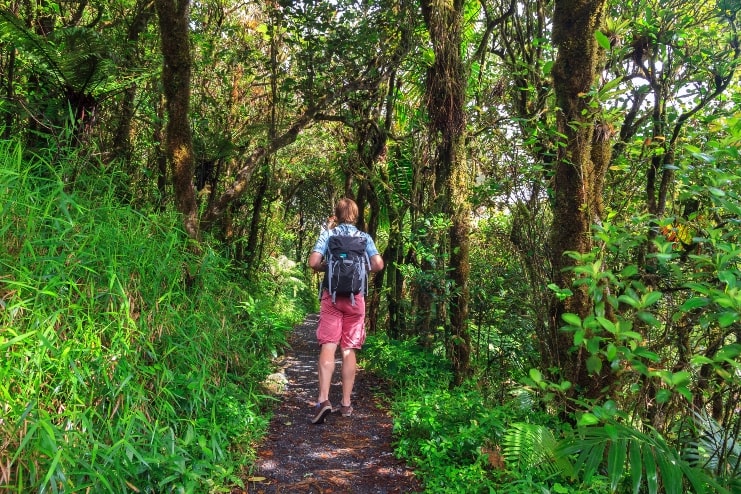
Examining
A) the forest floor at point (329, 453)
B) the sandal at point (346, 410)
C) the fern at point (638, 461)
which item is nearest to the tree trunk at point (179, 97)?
the forest floor at point (329, 453)

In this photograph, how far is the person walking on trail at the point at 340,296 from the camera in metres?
4.28

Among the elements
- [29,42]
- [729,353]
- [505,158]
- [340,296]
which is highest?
[29,42]

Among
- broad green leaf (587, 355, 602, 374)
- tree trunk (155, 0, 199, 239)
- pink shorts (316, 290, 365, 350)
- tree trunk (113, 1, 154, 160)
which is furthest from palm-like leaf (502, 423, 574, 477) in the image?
tree trunk (113, 1, 154, 160)

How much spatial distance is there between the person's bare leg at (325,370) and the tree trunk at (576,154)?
6.56 feet

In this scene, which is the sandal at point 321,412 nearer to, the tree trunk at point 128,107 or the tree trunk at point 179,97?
the tree trunk at point 179,97

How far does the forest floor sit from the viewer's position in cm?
312

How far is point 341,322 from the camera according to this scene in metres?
4.48

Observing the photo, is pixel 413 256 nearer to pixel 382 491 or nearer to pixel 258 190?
pixel 258 190

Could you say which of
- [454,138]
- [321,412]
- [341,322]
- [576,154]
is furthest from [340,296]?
[576,154]

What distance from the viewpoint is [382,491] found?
3.10 metres

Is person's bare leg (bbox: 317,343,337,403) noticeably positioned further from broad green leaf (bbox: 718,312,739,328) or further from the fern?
broad green leaf (bbox: 718,312,739,328)

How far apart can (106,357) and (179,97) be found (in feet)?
8.93

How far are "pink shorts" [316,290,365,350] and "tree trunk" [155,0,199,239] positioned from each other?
1.61 metres

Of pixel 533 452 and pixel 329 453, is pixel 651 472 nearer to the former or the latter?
pixel 533 452
